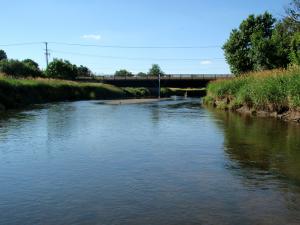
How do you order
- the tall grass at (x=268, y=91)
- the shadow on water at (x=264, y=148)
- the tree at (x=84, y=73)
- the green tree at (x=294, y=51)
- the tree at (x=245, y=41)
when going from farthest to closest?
1. the tree at (x=84, y=73)
2. the tree at (x=245, y=41)
3. the green tree at (x=294, y=51)
4. the tall grass at (x=268, y=91)
5. the shadow on water at (x=264, y=148)

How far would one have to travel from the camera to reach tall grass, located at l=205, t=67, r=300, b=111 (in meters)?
29.5

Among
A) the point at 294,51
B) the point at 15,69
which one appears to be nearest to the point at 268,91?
the point at 294,51

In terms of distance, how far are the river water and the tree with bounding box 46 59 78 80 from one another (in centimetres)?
8331

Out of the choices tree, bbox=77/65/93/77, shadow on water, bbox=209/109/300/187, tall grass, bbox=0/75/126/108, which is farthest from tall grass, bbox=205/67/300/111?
tree, bbox=77/65/93/77

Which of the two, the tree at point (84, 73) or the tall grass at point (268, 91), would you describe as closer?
the tall grass at point (268, 91)

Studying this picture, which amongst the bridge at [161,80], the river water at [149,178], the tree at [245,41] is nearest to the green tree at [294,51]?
the tree at [245,41]

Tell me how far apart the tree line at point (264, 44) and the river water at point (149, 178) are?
26.8m

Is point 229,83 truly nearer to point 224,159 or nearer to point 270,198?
point 224,159

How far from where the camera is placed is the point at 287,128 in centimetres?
2619

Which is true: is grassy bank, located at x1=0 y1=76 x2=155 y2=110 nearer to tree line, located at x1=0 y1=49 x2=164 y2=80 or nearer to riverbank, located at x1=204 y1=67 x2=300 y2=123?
tree line, located at x1=0 y1=49 x2=164 y2=80

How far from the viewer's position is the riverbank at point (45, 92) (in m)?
48.9

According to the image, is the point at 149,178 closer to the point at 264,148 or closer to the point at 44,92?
the point at 264,148

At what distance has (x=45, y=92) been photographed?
66.6 meters

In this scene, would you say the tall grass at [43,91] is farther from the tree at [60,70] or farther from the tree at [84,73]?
the tree at [84,73]
